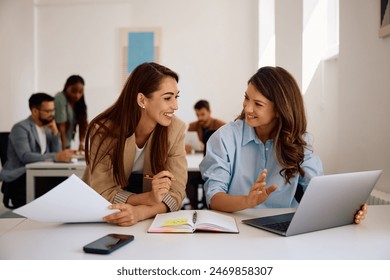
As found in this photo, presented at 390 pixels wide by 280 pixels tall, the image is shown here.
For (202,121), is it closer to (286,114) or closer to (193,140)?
(193,140)

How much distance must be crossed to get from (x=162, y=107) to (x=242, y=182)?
400 millimetres

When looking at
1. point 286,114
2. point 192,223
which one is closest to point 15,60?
point 286,114

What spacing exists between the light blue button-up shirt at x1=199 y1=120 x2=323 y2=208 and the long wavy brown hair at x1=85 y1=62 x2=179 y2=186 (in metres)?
0.18

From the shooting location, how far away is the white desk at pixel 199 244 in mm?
863

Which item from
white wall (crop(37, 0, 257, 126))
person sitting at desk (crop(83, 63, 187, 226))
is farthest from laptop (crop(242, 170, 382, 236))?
white wall (crop(37, 0, 257, 126))

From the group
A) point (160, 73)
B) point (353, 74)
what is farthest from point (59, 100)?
point (353, 74)

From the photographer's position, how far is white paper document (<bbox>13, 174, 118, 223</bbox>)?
3.09ft

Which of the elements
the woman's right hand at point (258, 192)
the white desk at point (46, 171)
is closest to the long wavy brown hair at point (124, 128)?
the woman's right hand at point (258, 192)

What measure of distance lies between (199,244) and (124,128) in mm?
658

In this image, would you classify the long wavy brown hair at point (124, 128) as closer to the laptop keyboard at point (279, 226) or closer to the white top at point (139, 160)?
the white top at point (139, 160)

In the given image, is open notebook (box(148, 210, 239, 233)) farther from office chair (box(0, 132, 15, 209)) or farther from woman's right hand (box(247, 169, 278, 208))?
office chair (box(0, 132, 15, 209))

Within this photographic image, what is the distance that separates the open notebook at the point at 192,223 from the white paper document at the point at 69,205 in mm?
133

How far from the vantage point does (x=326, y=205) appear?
3.31ft

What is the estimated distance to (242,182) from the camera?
1505 mm
